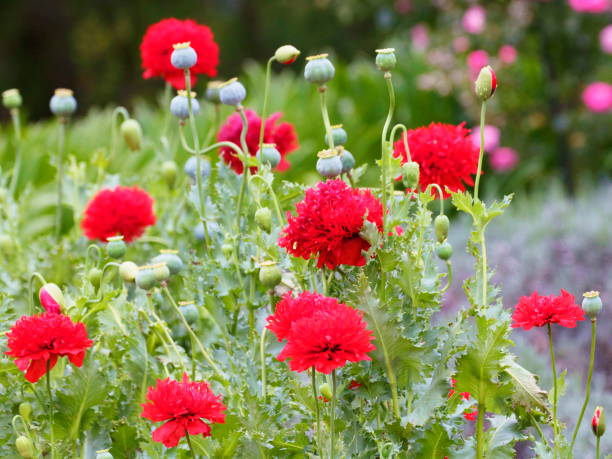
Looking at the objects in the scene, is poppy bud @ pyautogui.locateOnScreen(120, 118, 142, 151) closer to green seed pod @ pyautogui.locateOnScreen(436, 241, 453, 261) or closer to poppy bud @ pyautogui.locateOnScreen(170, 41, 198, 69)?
poppy bud @ pyautogui.locateOnScreen(170, 41, 198, 69)

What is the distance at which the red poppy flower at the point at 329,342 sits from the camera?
763mm

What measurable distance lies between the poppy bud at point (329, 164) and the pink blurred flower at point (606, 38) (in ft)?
10.4

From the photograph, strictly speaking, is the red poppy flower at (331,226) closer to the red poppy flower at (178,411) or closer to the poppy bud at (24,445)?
the red poppy flower at (178,411)

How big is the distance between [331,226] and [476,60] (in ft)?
10.9

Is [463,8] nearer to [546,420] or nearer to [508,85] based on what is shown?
[508,85]

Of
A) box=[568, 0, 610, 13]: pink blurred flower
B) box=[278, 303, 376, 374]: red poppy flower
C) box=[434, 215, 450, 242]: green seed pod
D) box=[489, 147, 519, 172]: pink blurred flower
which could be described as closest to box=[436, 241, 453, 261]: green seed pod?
box=[434, 215, 450, 242]: green seed pod

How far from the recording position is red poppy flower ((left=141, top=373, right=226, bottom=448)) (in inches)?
32.2

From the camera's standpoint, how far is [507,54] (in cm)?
410

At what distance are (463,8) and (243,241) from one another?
308 centimetres

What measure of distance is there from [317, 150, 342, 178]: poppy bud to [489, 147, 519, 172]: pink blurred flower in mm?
3224

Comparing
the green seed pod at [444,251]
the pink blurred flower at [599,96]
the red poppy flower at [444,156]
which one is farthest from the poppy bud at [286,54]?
the pink blurred flower at [599,96]

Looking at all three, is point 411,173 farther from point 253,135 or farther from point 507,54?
point 507,54

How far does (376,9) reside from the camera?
4473 mm

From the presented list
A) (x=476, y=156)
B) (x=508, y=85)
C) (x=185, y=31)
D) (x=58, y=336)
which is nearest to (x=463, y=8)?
(x=508, y=85)
